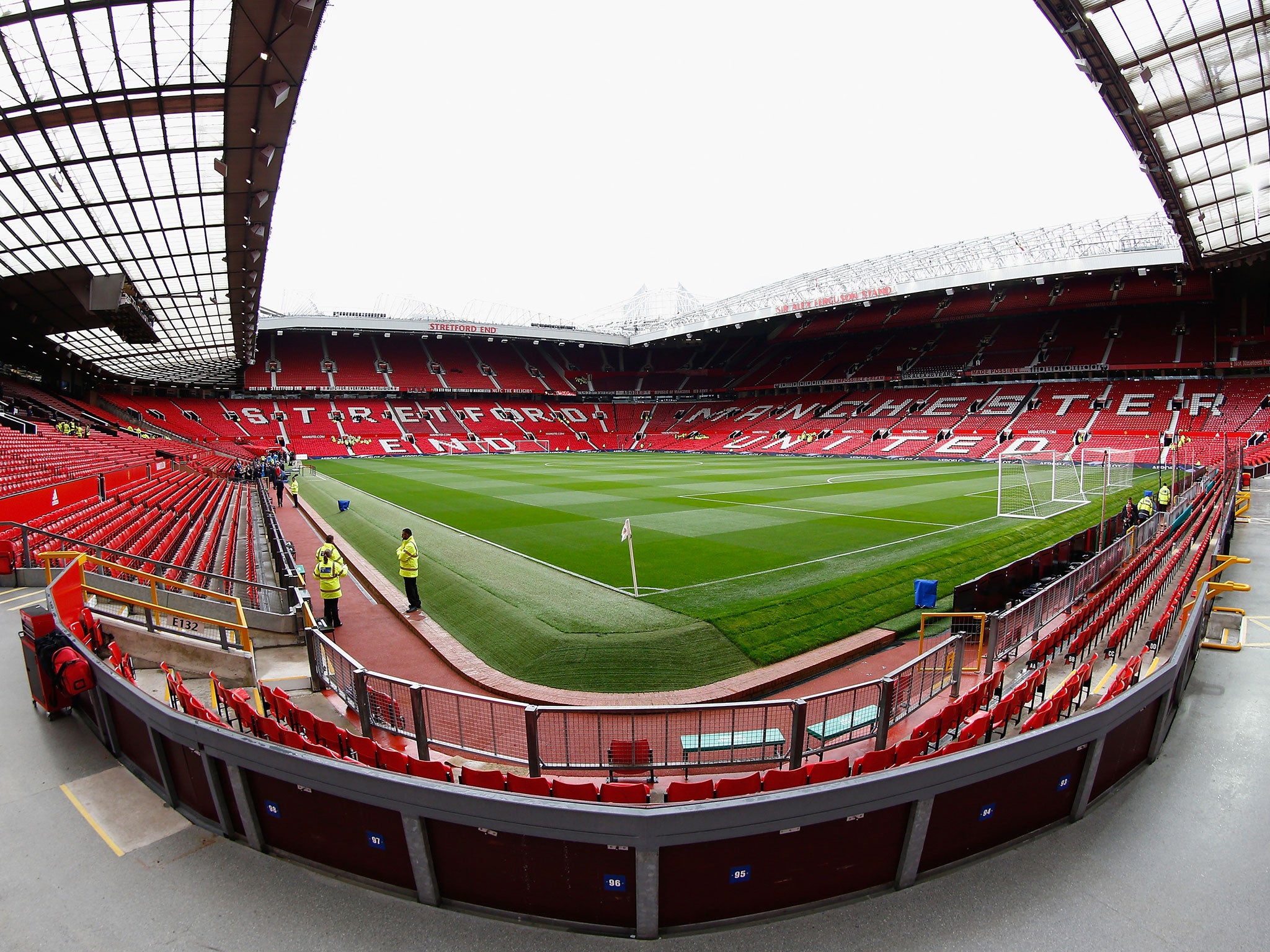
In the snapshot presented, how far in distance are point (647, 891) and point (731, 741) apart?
2643 mm

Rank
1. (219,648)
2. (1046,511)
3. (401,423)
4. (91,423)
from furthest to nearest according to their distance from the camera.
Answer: (401,423) < (91,423) < (1046,511) < (219,648)

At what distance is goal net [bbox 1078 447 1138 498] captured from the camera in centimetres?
2691

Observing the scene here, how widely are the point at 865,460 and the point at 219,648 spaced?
154ft

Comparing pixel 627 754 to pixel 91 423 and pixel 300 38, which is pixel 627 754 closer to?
pixel 300 38

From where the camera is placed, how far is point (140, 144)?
1544cm

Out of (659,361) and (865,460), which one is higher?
(659,361)

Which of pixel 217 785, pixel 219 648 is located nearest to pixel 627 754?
pixel 217 785

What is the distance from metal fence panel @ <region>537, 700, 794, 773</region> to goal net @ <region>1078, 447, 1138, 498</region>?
15779 mm

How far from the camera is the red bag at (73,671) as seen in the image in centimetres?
585

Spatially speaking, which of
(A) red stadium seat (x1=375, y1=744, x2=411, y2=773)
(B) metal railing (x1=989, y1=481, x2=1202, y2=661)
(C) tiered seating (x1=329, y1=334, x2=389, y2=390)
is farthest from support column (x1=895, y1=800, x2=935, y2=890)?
(C) tiered seating (x1=329, y1=334, x2=389, y2=390)

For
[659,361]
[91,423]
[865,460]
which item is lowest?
[865,460]

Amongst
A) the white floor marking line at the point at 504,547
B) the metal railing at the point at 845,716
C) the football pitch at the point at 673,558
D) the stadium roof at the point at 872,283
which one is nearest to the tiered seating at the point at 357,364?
the stadium roof at the point at 872,283

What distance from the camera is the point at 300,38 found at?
11.6 m

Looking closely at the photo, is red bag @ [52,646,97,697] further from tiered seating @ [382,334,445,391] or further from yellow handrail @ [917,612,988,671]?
tiered seating @ [382,334,445,391]
